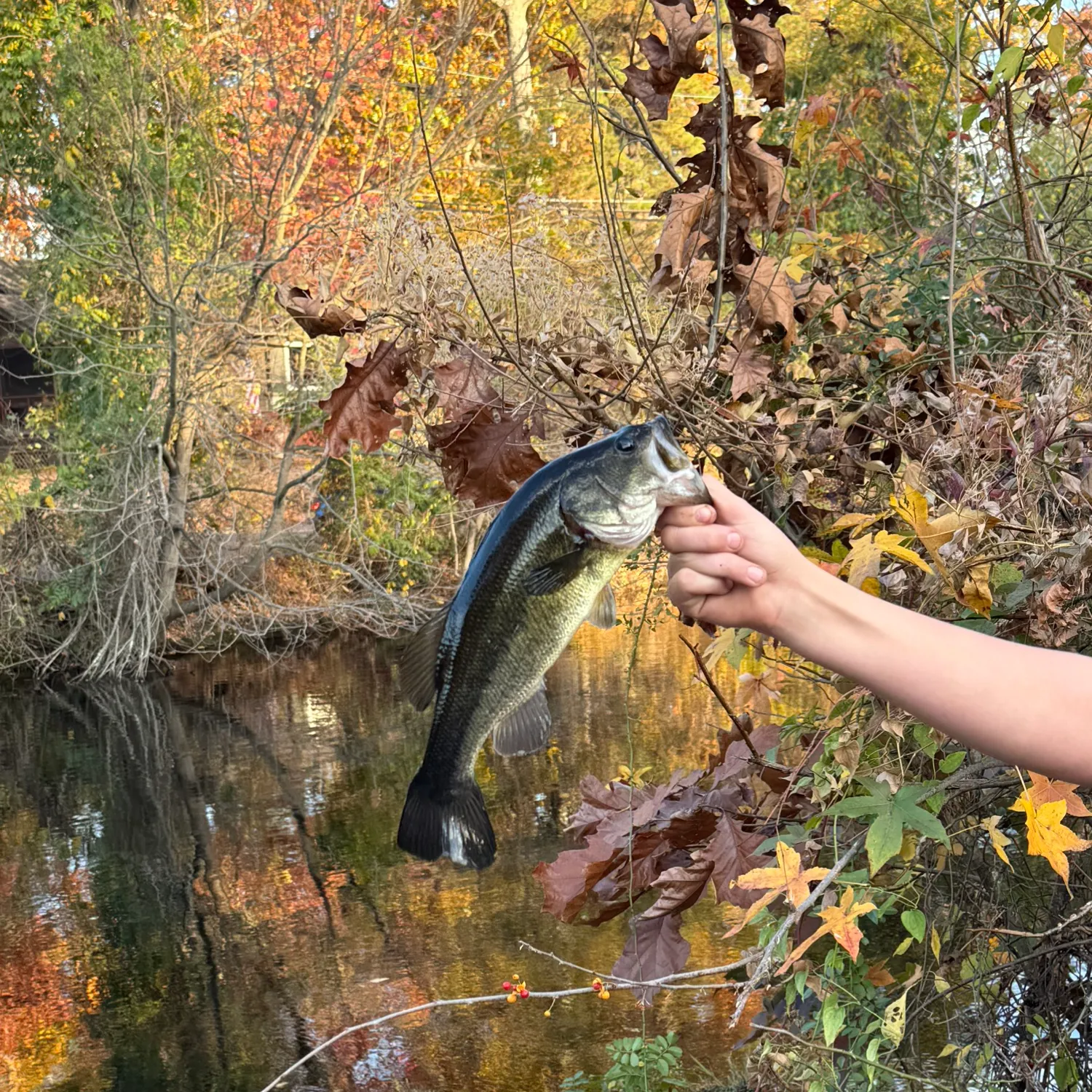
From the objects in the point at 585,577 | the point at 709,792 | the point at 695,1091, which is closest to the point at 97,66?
the point at 695,1091

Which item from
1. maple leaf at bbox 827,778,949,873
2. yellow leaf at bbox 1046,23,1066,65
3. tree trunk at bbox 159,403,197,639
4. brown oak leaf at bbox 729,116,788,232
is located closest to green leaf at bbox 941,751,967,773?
maple leaf at bbox 827,778,949,873

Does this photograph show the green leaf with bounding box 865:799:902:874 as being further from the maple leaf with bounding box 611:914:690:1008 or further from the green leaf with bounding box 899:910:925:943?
the maple leaf with bounding box 611:914:690:1008

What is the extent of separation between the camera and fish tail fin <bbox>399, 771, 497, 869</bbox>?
56.8 inches

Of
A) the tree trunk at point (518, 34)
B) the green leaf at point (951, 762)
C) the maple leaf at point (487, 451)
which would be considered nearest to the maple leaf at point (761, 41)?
the maple leaf at point (487, 451)

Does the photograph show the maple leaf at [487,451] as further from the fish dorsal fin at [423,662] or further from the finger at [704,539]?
the finger at [704,539]

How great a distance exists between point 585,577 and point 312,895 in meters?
7.28

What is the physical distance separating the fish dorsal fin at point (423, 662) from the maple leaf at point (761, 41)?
161cm

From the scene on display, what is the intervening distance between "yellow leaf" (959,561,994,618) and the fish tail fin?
0.89 meters

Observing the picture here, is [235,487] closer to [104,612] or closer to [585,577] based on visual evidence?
[104,612]

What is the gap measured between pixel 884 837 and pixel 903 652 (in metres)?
0.76

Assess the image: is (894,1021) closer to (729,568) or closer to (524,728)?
(524,728)

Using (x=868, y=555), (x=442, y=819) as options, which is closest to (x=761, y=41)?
(x=868, y=555)

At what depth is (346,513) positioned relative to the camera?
16.5m

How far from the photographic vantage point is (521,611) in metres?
1.37
